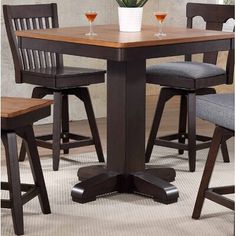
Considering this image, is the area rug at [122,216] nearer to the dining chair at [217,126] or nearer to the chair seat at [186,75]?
the dining chair at [217,126]

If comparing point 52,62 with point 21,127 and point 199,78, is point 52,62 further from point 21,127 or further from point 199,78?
point 21,127

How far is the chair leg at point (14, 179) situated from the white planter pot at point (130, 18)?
1186mm

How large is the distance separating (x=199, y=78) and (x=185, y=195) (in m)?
0.76

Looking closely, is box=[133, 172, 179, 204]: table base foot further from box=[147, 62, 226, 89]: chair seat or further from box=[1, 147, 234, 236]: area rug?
box=[147, 62, 226, 89]: chair seat

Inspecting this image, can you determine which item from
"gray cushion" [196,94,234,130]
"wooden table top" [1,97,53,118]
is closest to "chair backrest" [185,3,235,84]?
"gray cushion" [196,94,234,130]

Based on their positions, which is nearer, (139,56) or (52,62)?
(139,56)

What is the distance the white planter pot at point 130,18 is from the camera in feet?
13.5

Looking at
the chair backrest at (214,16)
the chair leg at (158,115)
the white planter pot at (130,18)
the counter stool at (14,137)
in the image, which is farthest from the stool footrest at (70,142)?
the counter stool at (14,137)

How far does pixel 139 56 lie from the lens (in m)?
3.65

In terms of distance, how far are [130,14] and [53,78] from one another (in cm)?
60

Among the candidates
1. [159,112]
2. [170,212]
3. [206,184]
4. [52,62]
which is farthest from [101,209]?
[52,62]

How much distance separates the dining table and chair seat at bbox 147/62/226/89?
0.35 metres

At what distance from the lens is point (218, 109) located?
10.5 feet

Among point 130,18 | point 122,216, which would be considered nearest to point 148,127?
point 130,18
